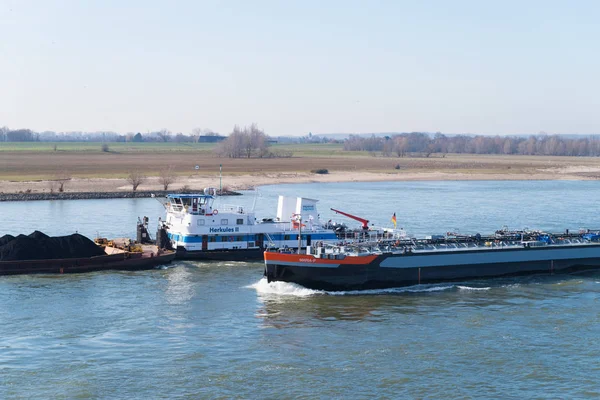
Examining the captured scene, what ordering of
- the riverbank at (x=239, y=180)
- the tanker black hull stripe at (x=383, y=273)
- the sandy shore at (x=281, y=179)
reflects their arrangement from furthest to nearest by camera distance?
the sandy shore at (x=281, y=179), the riverbank at (x=239, y=180), the tanker black hull stripe at (x=383, y=273)

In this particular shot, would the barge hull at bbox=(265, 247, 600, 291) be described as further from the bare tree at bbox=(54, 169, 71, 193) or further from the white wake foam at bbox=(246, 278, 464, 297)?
the bare tree at bbox=(54, 169, 71, 193)

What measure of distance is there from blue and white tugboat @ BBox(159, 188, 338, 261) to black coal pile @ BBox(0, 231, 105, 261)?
19.4 feet

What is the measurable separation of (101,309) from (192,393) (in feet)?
40.7

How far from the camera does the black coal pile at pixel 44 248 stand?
45.8 meters

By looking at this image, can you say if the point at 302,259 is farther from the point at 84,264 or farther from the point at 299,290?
the point at 84,264

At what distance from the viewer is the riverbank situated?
319 ft

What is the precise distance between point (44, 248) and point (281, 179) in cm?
7982

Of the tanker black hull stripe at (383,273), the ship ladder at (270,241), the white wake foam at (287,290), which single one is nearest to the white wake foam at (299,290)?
the white wake foam at (287,290)

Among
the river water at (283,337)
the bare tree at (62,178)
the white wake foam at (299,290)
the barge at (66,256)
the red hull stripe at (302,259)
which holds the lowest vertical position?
the river water at (283,337)

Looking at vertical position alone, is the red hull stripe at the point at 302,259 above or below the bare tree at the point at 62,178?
above

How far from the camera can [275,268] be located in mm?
41406

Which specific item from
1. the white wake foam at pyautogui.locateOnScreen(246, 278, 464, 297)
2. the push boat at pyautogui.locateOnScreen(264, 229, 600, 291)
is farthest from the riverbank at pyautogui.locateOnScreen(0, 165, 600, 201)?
the white wake foam at pyautogui.locateOnScreen(246, 278, 464, 297)

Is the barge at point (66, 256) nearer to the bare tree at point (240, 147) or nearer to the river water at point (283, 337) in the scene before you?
the river water at point (283, 337)

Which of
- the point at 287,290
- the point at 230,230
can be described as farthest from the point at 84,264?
the point at 287,290
